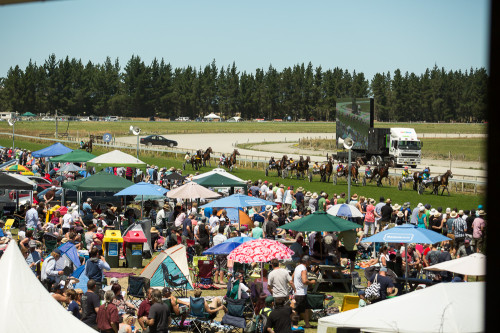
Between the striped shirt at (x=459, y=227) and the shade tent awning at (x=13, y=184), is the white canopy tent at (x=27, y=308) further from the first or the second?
the shade tent awning at (x=13, y=184)

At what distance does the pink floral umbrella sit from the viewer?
11164 mm

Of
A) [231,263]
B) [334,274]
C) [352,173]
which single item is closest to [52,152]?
[352,173]

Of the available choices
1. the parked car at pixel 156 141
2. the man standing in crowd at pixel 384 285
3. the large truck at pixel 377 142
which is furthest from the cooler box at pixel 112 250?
the parked car at pixel 156 141

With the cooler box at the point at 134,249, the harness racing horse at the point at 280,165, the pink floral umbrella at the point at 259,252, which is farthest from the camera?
the harness racing horse at the point at 280,165

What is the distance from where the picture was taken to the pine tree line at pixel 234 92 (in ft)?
427

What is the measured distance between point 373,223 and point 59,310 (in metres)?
12.8

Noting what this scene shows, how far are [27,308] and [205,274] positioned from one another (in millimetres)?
6642

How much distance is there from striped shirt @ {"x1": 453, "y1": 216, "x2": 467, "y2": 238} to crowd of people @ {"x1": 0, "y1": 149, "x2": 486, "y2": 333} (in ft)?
0.08

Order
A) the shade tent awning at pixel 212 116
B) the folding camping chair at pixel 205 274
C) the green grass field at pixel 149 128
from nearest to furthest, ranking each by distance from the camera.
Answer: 1. the folding camping chair at pixel 205 274
2. the green grass field at pixel 149 128
3. the shade tent awning at pixel 212 116

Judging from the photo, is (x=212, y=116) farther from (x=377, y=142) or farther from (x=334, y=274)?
(x=334, y=274)

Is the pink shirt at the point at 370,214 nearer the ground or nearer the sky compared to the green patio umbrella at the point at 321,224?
nearer the ground

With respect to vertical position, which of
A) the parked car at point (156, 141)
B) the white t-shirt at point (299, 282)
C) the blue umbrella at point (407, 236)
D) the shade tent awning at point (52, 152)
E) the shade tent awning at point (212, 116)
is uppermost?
the shade tent awning at point (212, 116)

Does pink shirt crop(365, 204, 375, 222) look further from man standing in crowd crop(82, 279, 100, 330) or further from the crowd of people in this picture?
man standing in crowd crop(82, 279, 100, 330)

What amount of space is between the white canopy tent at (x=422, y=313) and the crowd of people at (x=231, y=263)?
33.7 inches
